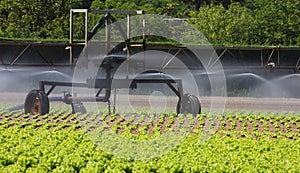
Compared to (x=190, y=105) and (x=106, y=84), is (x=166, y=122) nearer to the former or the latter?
(x=190, y=105)

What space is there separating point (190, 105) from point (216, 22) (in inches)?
871

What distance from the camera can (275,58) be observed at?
33.5 metres

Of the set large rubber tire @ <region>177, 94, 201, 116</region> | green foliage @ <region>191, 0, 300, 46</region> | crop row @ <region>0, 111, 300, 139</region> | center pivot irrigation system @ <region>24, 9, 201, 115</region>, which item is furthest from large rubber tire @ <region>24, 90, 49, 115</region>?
green foliage @ <region>191, 0, 300, 46</region>

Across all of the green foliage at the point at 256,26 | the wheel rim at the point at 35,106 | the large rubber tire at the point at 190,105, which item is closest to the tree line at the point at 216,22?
the green foliage at the point at 256,26

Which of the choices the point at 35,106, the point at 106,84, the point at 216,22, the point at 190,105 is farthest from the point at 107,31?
the point at 216,22

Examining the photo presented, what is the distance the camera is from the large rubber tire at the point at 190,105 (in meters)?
18.2

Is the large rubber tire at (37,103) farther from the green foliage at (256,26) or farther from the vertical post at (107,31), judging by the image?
the green foliage at (256,26)

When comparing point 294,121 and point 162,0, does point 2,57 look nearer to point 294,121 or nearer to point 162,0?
point 294,121

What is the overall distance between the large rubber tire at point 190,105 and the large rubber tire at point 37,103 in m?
3.30

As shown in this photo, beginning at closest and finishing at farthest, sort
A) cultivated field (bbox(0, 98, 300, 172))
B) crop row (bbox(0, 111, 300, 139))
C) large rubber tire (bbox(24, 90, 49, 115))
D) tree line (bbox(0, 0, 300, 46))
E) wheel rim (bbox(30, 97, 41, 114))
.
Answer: cultivated field (bbox(0, 98, 300, 172)) → crop row (bbox(0, 111, 300, 139)) → large rubber tire (bbox(24, 90, 49, 115)) → wheel rim (bbox(30, 97, 41, 114)) → tree line (bbox(0, 0, 300, 46))

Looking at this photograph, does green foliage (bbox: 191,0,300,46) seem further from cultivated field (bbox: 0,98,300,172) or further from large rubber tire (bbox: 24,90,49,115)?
large rubber tire (bbox: 24,90,49,115)

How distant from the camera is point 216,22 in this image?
40000 millimetres

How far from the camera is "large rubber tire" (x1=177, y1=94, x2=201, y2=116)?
18172 mm

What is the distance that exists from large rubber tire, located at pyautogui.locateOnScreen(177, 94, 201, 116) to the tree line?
66.4 ft
